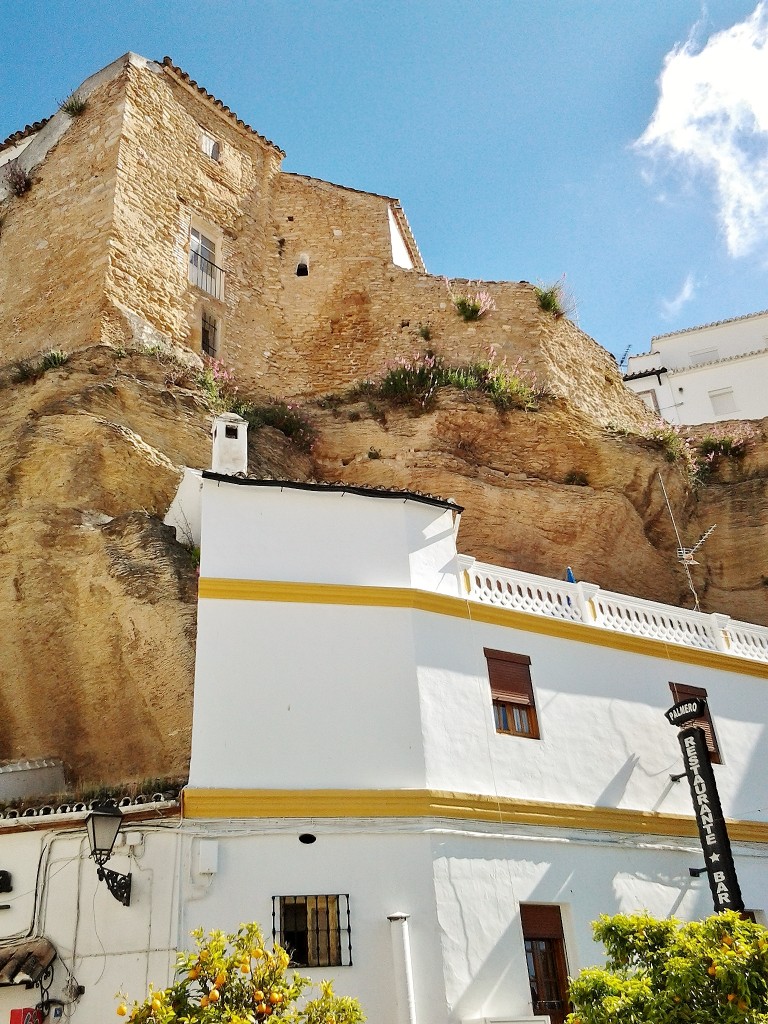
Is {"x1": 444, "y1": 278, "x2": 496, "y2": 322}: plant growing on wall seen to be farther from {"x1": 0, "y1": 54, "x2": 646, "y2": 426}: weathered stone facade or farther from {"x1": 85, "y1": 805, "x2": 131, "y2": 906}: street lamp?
{"x1": 85, "y1": 805, "x2": 131, "y2": 906}: street lamp

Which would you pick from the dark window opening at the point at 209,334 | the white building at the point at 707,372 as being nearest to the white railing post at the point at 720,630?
the dark window opening at the point at 209,334

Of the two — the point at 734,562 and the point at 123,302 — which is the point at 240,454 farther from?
the point at 734,562

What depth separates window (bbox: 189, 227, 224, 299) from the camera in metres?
22.2

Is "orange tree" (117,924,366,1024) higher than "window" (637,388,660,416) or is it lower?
lower

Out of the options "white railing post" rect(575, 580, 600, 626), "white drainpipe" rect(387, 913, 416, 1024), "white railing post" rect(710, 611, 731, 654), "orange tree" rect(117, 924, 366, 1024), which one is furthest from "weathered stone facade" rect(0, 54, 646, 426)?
"orange tree" rect(117, 924, 366, 1024)

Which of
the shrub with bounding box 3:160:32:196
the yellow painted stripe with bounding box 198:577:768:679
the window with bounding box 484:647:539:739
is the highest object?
the shrub with bounding box 3:160:32:196

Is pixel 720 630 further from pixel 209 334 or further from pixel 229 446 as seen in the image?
pixel 209 334

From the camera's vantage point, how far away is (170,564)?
1312cm

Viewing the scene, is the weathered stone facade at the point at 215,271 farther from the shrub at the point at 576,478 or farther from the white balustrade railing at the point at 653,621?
the white balustrade railing at the point at 653,621

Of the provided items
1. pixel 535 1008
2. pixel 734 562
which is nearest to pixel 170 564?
pixel 535 1008

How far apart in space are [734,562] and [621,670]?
7.19 m

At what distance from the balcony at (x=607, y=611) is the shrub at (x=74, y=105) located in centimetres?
1652

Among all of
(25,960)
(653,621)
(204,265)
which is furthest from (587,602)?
(204,265)

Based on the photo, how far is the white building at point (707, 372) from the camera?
29.2 meters
